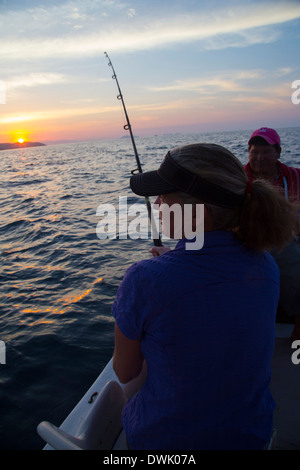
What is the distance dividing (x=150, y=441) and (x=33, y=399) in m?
2.62

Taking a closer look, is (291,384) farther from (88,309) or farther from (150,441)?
(88,309)

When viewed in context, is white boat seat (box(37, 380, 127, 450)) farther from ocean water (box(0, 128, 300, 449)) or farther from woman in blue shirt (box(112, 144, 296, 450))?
ocean water (box(0, 128, 300, 449))

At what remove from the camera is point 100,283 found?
5.71m

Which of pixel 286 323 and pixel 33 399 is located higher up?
pixel 286 323

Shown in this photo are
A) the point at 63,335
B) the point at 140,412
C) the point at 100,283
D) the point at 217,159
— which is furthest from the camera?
Answer: the point at 100,283

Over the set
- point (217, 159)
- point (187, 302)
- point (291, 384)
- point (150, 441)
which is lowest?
point (291, 384)

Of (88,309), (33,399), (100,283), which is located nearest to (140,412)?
(33,399)

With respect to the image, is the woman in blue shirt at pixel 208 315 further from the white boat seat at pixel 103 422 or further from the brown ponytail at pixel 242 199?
the white boat seat at pixel 103 422

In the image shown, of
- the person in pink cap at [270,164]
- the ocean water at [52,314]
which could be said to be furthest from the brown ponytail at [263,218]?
the ocean water at [52,314]

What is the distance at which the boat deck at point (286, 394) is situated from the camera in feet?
6.38

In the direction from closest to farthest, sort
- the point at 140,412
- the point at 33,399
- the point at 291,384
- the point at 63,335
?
the point at 140,412, the point at 291,384, the point at 33,399, the point at 63,335

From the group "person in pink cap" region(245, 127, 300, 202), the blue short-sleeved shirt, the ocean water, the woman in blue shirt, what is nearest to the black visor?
the woman in blue shirt

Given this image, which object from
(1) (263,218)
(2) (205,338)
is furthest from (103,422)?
(1) (263,218)

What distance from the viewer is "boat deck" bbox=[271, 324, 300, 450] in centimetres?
195
